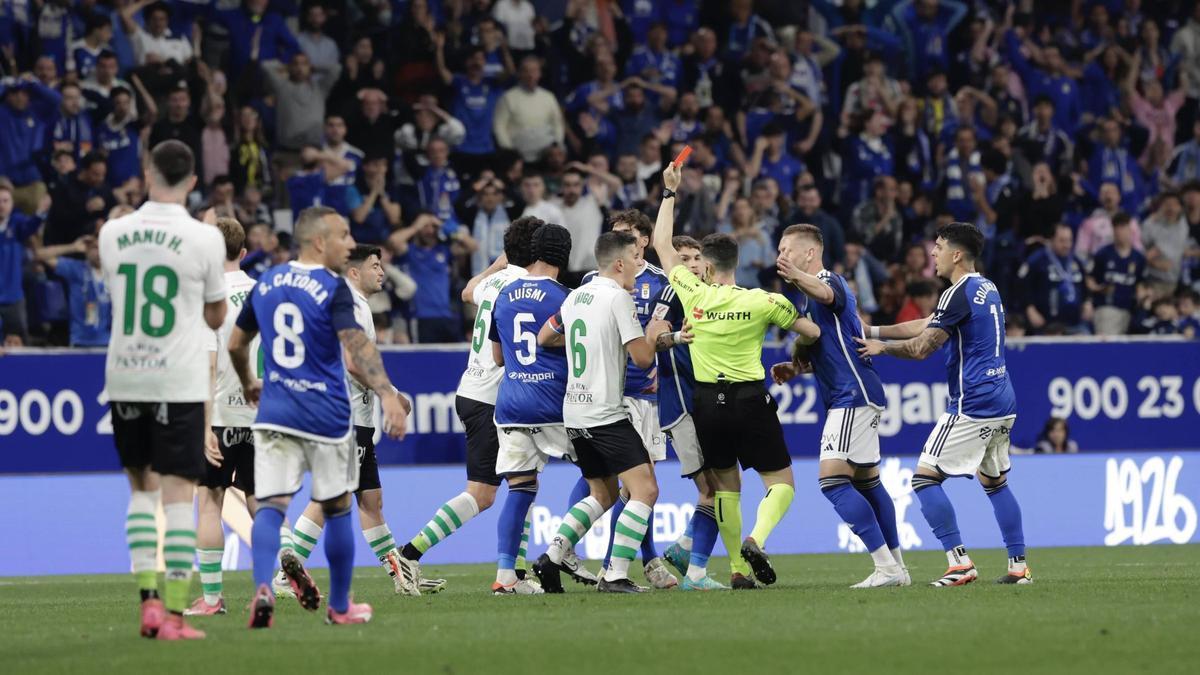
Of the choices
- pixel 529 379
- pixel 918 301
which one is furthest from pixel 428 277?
pixel 529 379

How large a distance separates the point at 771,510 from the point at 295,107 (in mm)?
11543

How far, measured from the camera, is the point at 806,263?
12.8 m

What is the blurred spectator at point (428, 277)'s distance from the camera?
21125 mm

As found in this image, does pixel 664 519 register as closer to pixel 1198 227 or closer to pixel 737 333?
pixel 737 333

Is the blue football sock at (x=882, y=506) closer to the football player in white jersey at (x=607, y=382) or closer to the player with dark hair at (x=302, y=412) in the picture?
the football player in white jersey at (x=607, y=382)

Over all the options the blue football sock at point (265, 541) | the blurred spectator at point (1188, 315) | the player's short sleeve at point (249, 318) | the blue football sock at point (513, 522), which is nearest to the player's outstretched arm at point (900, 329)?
the blue football sock at point (513, 522)

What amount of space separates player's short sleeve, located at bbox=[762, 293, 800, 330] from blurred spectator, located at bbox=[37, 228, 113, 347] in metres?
8.93

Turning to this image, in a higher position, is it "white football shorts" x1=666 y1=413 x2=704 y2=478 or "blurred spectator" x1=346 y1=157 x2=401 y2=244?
"blurred spectator" x1=346 y1=157 x2=401 y2=244

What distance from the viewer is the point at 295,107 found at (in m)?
22.2

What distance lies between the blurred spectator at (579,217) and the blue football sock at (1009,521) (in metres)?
9.24

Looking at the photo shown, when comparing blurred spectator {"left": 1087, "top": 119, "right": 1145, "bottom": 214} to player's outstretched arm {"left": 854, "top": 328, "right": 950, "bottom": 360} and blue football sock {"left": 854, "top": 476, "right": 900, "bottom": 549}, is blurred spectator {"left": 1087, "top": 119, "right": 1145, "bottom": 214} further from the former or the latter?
blue football sock {"left": 854, "top": 476, "right": 900, "bottom": 549}

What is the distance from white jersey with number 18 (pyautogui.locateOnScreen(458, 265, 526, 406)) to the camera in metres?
13.4

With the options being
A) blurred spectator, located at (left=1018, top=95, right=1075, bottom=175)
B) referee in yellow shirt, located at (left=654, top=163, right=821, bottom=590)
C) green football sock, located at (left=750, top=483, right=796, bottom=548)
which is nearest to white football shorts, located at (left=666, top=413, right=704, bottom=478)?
referee in yellow shirt, located at (left=654, top=163, right=821, bottom=590)

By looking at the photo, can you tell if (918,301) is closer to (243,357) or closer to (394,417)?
(243,357)
